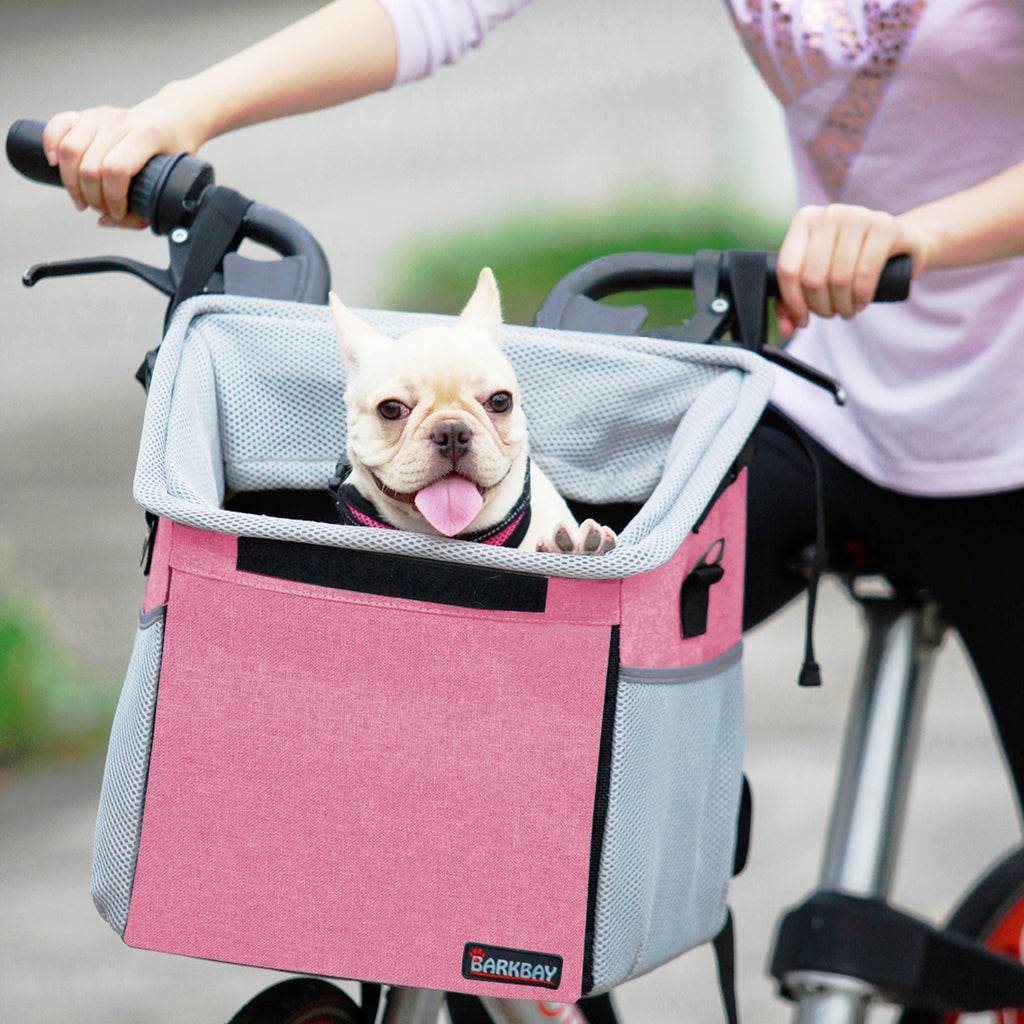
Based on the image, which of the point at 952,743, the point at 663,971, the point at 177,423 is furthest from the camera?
the point at 952,743

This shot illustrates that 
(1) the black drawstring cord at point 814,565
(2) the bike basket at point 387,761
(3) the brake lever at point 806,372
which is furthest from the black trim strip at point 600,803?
(3) the brake lever at point 806,372

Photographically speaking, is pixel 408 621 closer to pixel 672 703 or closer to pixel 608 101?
pixel 672 703

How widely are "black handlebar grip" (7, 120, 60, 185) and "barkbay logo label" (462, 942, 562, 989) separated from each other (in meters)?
0.80

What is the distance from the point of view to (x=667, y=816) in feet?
3.04

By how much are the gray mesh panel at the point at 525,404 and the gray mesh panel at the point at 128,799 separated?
13 centimetres

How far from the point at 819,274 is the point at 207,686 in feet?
1.90

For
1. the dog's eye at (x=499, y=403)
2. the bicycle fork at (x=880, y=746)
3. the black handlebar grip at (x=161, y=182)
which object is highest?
the black handlebar grip at (x=161, y=182)

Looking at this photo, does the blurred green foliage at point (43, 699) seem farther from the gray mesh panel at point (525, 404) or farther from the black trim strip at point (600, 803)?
the black trim strip at point (600, 803)

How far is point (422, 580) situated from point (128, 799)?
10.0 inches

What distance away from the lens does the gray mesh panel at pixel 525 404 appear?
981mm

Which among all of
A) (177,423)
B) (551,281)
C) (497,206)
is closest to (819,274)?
(177,423)

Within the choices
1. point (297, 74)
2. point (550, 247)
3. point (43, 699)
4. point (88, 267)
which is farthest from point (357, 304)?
point (88, 267)

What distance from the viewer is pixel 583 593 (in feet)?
2.82

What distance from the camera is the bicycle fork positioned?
4.07ft
